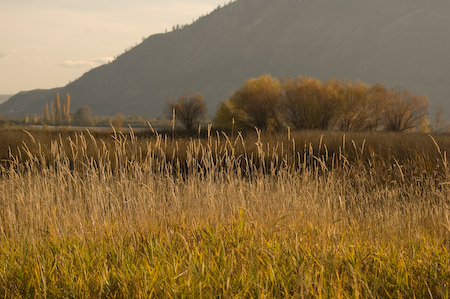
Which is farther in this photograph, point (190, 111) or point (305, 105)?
point (190, 111)

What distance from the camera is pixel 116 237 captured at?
475cm

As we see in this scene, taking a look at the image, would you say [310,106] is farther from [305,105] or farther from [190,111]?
[190,111]

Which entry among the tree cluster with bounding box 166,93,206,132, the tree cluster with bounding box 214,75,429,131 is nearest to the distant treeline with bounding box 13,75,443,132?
the tree cluster with bounding box 214,75,429,131

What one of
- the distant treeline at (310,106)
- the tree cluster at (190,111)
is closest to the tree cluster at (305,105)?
the distant treeline at (310,106)

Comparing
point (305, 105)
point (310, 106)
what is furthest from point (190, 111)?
point (310, 106)

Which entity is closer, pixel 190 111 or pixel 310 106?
pixel 310 106

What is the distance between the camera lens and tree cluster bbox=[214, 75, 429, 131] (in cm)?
2780

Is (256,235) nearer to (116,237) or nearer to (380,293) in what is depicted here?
(380,293)

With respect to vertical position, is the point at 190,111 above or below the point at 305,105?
below

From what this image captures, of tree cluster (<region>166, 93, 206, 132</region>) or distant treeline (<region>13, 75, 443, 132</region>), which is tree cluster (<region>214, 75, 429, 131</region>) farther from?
tree cluster (<region>166, 93, 206, 132</region>)

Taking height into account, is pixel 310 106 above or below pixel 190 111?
above

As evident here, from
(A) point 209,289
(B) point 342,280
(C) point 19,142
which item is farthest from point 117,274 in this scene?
(C) point 19,142

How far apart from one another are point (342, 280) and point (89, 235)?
2603 mm

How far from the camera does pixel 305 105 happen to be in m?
27.6
